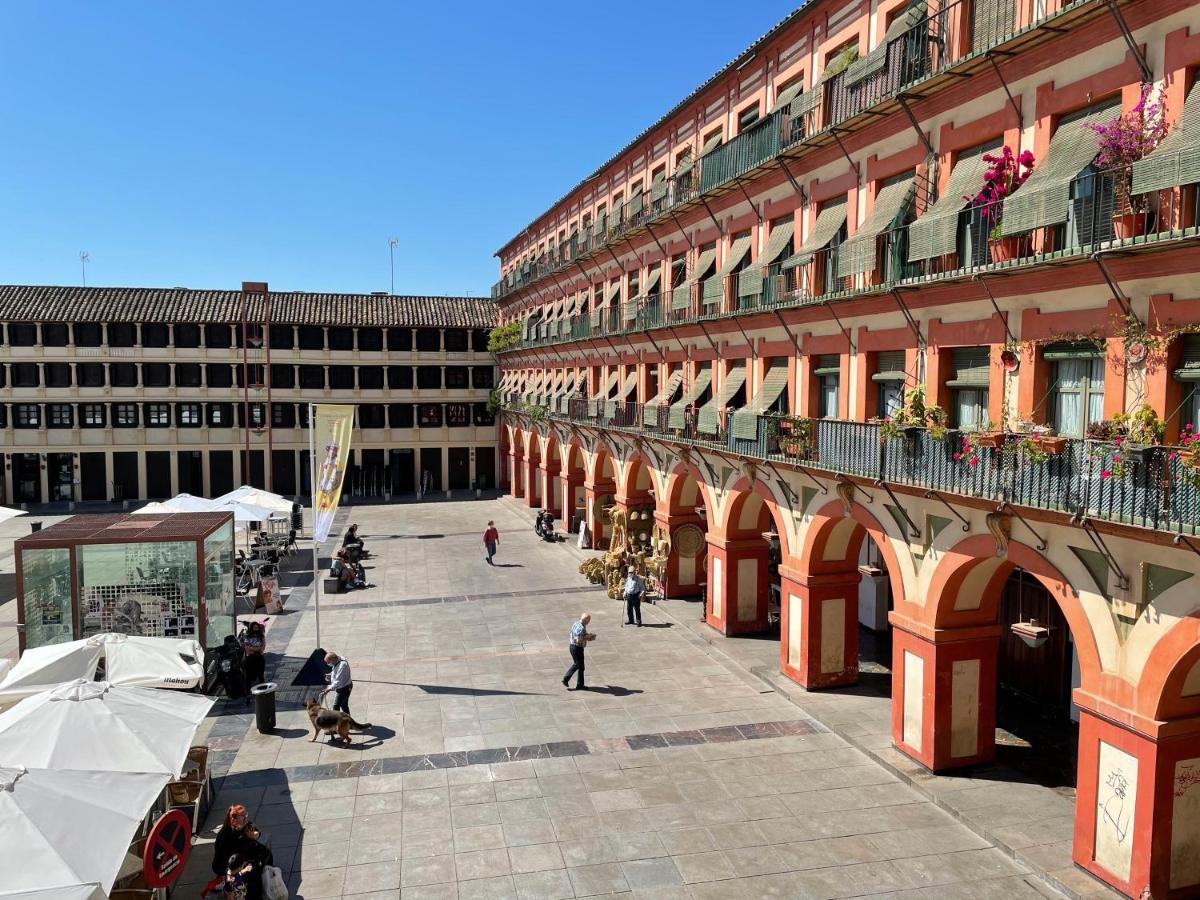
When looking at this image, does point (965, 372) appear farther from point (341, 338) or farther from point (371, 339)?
point (341, 338)

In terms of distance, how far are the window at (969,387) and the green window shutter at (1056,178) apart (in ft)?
8.91

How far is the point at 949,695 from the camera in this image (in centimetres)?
1571

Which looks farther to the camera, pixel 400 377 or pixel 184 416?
pixel 400 377

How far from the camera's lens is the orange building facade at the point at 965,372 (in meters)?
11.2

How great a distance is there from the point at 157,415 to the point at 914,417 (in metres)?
50.4

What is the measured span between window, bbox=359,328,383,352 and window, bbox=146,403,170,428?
12316 millimetres

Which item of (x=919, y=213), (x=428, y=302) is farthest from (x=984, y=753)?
(x=428, y=302)

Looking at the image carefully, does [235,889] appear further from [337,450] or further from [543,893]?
[337,450]

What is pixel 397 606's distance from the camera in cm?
2812

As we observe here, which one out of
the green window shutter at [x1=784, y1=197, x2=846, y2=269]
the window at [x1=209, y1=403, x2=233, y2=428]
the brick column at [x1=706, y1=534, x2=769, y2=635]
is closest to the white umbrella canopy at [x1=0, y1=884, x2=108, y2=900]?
the green window shutter at [x1=784, y1=197, x2=846, y2=269]

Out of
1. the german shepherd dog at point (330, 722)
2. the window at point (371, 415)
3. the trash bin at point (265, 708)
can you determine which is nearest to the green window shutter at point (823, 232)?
the german shepherd dog at point (330, 722)

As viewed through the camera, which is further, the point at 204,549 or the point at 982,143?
the point at 204,549

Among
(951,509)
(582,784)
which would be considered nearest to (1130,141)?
(951,509)

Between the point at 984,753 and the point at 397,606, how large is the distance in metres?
18.2
